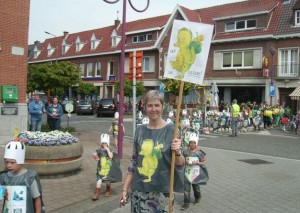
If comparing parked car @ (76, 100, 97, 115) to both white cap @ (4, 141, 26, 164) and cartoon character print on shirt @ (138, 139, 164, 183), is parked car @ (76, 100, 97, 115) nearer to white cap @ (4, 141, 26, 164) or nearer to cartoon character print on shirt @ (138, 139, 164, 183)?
white cap @ (4, 141, 26, 164)

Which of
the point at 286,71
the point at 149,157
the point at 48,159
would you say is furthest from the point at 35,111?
the point at 286,71

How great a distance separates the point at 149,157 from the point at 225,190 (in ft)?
14.3

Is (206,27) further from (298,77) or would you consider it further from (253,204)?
(298,77)

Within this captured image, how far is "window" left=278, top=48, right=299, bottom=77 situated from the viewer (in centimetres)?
2575

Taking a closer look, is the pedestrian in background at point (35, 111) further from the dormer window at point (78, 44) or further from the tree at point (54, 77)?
the dormer window at point (78, 44)

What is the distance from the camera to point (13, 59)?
12.3m

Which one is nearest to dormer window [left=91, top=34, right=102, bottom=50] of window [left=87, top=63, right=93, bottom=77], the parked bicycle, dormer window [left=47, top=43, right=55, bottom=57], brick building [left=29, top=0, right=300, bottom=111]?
window [left=87, top=63, right=93, bottom=77]

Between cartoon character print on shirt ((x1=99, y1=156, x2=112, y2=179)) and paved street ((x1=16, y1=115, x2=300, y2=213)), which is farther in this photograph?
cartoon character print on shirt ((x1=99, y1=156, x2=112, y2=179))

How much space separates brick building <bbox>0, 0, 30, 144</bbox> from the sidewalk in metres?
3.33

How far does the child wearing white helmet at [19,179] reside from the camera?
3494mm

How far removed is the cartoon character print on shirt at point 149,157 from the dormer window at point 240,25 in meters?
27.0

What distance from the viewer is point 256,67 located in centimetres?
2750

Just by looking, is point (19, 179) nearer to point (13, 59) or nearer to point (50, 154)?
point (50, 154)

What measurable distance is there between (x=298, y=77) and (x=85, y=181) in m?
21.5
